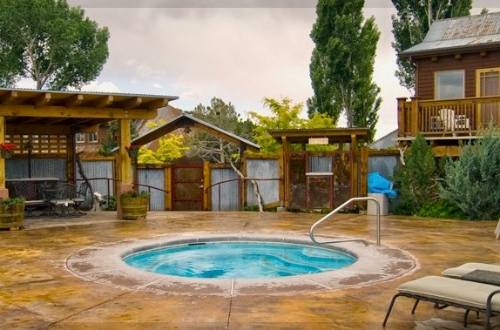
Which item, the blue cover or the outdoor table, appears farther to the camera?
the blue cover

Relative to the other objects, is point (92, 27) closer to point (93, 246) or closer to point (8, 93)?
point (8, 93)

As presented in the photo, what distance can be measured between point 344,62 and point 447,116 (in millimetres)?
12538

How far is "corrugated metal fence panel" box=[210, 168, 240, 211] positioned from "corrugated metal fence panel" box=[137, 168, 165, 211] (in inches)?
61.9

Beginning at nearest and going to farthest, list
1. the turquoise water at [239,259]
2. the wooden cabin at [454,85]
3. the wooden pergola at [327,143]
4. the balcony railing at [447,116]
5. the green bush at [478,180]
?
the turquoise water at [239,259] < the green bush at [478,180] < the balcony railing at [447,116] < the wooden cabin at [454,85] < the wooden pergola at [327,143]

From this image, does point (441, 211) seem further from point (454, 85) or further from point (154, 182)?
point (154, 182)

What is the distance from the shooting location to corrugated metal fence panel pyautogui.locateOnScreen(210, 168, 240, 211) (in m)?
16.5

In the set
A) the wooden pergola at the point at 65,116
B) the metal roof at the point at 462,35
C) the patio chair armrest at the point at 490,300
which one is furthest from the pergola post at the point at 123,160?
the patio chair armrest at the point at 490,300

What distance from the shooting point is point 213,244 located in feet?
33.2

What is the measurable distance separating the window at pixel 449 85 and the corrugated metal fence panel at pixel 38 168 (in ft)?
38.4

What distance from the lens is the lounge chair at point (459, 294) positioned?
14.0 ft

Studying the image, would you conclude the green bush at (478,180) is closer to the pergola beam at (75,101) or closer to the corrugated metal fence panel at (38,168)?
the pergola beam at (75,101)

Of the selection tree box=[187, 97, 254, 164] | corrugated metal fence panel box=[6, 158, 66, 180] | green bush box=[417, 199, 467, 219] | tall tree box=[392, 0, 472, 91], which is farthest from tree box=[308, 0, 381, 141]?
corrugated metal fence panel box=[6, 158, 66, 180]

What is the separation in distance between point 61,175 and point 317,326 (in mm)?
12411

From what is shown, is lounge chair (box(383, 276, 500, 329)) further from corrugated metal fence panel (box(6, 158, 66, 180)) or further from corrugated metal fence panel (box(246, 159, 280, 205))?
corrugated metal fence panel (box(6, 158, 66, 180))
